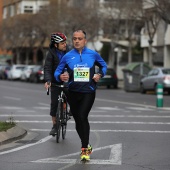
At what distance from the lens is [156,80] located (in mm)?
34156

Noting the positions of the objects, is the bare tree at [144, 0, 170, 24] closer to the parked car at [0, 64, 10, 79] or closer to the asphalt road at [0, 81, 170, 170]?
the asphalt road at [0, 81, 170, 170]

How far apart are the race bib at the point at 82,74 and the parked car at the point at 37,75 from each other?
1696 inches

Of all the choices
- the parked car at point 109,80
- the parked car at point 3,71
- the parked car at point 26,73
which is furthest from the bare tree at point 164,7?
the parked car at point 3,71

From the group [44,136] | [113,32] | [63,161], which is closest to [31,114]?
[44,136]

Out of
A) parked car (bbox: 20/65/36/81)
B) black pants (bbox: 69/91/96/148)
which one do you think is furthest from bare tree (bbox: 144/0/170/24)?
black pants (bbox: 69/91/96/148)

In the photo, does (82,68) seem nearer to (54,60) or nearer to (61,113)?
(61,113)

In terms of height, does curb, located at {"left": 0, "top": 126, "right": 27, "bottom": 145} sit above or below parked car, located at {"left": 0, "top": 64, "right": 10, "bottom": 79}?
above

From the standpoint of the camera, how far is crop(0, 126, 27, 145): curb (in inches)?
494

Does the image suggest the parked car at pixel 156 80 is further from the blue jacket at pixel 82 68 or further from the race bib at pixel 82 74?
the race bib at pixel 82 74

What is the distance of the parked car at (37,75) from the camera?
53.5 m

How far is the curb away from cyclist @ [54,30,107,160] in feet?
8.37

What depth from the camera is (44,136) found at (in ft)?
45.1

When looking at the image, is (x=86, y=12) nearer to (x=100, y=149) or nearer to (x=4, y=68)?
(x=4, y=68)

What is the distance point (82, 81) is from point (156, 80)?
2424 centimetres
